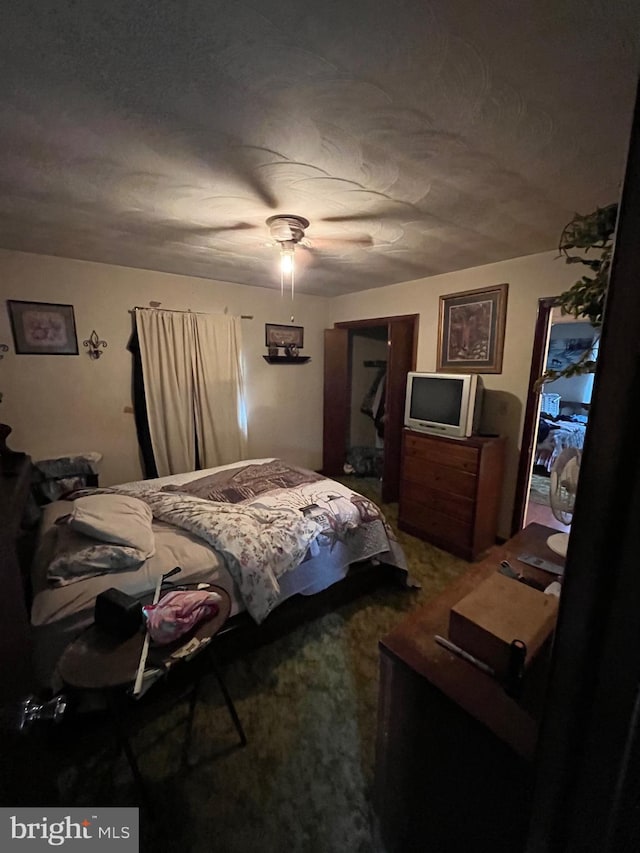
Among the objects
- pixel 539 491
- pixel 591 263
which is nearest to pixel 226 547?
pixel 591 263

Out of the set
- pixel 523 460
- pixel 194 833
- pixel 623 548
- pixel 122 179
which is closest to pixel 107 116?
pixel 122 179

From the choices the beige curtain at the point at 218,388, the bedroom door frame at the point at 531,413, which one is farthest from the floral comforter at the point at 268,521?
the bedroom door frame at the point at 531,413

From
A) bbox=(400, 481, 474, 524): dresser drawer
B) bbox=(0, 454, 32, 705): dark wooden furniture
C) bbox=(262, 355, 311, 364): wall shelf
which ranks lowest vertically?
bbox=(400, 481, 474, 524): dresser drawer

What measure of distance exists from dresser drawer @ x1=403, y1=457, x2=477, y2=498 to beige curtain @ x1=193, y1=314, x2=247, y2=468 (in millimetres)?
1862

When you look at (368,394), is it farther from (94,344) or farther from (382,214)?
(94,344)

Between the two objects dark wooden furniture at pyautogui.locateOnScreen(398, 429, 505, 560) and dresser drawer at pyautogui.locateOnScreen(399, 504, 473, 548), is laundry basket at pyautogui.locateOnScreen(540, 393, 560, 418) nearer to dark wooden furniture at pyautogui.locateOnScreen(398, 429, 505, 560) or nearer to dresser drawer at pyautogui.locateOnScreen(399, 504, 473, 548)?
dark wooden furniture at pyautogui.locateOnScreen(398, 429, 505, 560)

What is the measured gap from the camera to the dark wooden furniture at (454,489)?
2600mm

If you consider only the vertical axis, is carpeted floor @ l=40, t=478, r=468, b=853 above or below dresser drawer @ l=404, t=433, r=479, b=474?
below

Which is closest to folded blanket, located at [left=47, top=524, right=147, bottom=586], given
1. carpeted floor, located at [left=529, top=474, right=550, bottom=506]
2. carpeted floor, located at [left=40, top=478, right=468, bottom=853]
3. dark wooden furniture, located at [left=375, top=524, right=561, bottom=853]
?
carpeted floor, located at [left=40, top=478, right=468, bottom=853]

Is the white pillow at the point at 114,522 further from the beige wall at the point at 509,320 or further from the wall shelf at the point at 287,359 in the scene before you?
A: the beige wall at the point at 509,320

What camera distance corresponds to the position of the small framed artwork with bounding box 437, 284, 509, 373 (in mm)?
2766

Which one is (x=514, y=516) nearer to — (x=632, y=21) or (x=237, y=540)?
(x=237, y=540)

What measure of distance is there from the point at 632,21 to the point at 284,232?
1494mm

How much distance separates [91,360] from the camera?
2.90 metres
